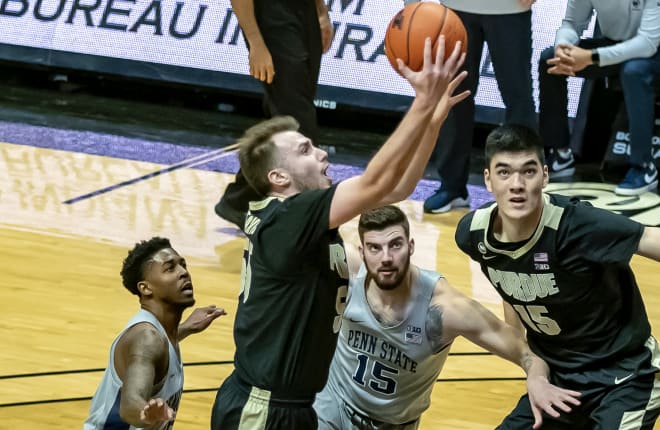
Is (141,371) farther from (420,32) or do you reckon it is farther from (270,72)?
(270,72)

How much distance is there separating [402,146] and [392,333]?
1.48 m

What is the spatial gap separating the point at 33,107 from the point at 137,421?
7.21 m

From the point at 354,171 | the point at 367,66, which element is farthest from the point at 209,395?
the point at 367,66

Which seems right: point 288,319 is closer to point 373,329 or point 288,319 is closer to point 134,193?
point 373,329

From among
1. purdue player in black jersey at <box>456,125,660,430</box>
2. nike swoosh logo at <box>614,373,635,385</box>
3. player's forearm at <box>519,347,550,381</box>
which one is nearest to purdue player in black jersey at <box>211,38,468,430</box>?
purdue player in black jersey at <box>456,125,660,430</box>

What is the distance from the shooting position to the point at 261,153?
14.6ft

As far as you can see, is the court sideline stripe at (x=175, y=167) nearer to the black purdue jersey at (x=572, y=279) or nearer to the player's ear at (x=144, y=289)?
the player's ear at (x=144, y=289)

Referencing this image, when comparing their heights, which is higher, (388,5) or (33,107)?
(388,5)

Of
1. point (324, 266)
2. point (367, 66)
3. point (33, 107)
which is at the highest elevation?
point (324, 266)

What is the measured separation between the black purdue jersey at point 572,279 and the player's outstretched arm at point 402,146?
0.79m

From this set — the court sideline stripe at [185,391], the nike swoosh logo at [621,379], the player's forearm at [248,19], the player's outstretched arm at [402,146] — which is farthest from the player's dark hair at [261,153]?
the player's forearm at [248,19]

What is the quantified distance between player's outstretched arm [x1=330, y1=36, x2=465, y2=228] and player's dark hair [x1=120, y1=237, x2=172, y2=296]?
3.65 feet

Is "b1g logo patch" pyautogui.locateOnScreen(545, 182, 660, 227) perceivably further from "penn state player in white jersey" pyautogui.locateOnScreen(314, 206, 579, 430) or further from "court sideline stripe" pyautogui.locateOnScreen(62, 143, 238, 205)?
"penn state player in white jersey" pyautogui.locateOnScreen(314, 206, 579, 430)

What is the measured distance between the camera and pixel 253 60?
25.0 ft
